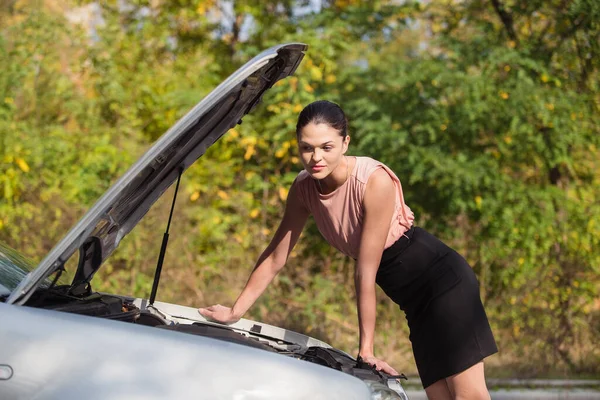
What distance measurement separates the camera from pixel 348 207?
3445 millimetres

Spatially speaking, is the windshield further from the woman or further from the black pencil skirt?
the black pencil skirt

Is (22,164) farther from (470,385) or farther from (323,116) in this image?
(470,385)

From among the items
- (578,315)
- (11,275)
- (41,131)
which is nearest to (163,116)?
(41,131)

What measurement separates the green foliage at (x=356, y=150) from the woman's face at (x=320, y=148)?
4.95 meters

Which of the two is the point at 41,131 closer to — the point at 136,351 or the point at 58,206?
the point at 58,206

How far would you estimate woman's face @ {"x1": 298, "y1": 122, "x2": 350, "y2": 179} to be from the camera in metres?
3.27

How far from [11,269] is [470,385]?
2.00 m

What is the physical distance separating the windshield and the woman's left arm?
4.06 ft

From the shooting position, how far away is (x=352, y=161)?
3.43 meters

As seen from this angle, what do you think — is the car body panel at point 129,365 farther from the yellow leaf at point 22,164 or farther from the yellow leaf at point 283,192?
the yellow leaf at point 283,192

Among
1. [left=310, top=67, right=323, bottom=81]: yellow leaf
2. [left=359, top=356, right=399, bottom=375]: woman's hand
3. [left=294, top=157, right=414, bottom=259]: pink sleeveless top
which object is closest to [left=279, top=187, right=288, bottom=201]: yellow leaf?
[left=310, top=67, right=323, bottom=81]: yellow leaf

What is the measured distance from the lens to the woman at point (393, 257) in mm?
3303

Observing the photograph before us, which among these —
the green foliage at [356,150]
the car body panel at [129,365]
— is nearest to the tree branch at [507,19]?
the green foliage at [356,150]

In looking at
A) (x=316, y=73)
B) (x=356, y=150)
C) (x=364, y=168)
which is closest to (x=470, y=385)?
(x=364, y=168)
